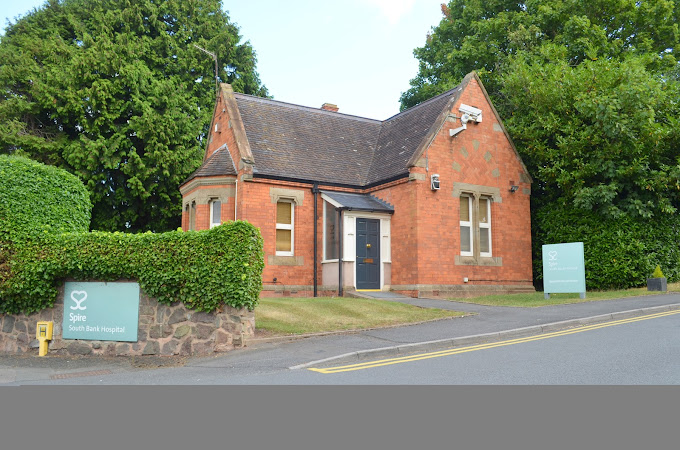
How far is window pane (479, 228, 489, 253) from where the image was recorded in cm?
2141

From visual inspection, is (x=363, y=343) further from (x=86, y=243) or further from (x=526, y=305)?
(x=526, y=305)

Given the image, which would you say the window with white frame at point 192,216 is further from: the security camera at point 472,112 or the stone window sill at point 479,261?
the security camera at point 472,112

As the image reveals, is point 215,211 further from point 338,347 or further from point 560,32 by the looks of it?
point 560,32

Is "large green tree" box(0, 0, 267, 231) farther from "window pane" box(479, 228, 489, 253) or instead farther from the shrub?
the shrub

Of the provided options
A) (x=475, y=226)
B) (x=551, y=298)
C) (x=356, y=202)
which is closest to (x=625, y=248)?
(x=551, y=298)

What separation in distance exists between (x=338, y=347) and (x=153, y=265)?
419 centimetres

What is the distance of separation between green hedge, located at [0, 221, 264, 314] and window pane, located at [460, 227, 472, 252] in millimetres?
10978

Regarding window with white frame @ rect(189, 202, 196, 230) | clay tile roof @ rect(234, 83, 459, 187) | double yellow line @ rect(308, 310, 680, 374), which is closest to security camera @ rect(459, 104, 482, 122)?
clay tile roof @ rect(234, 83, 459, 187)

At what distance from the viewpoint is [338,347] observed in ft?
35.0

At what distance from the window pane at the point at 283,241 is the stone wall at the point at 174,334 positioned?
8.50 meters

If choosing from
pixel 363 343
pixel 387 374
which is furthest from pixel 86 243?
pixel 387 374

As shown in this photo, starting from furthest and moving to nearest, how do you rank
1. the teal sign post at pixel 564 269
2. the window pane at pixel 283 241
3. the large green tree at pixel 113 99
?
the large green tree at pixel 113 99 < the window pane at pixel 283 241 < the teal sign post at pixel 564 269

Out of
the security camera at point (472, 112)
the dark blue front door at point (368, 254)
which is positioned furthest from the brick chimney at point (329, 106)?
the dark blue front door at point (368, 254)

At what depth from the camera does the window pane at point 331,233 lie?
20016 mm
